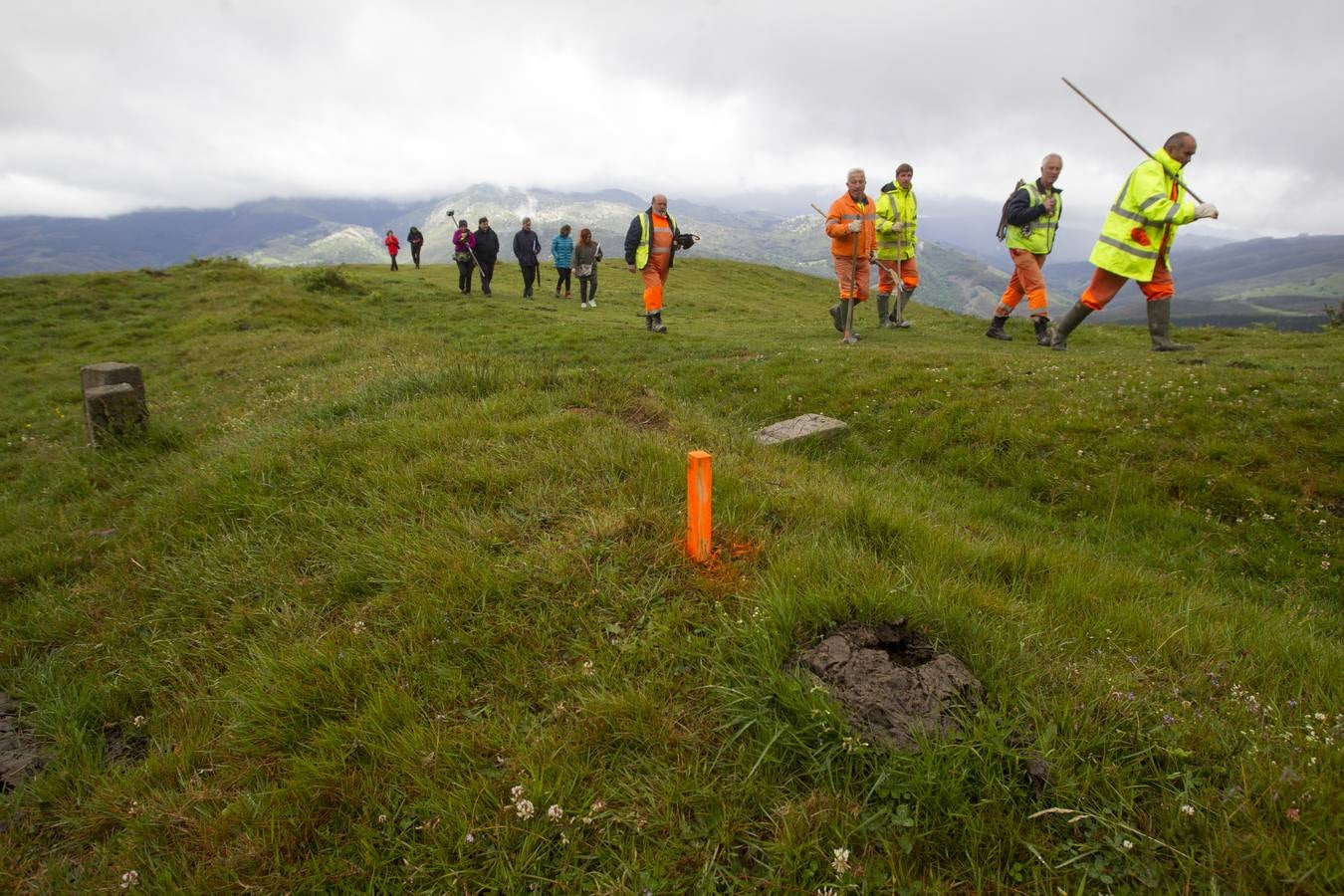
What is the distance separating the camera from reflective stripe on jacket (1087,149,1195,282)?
10109mm

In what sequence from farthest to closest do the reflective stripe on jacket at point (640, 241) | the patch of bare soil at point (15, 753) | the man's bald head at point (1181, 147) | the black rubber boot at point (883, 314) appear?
the black rubber boot at point (883, 314) < the reflective stripe on jacket at point (640, 241) < the man's bald head at point (1181, 147) < the patch of bare soil at point (15, 753)

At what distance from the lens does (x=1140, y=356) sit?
36.1ft

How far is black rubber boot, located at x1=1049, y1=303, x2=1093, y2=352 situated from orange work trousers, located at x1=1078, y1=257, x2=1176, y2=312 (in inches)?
9.5

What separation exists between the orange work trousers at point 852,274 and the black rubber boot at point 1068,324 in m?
4.20

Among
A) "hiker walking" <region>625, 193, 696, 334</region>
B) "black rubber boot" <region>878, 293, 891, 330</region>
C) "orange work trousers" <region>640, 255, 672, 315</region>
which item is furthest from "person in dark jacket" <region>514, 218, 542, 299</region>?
"black rubber boot" <region>878, 293, 891, 330</region>

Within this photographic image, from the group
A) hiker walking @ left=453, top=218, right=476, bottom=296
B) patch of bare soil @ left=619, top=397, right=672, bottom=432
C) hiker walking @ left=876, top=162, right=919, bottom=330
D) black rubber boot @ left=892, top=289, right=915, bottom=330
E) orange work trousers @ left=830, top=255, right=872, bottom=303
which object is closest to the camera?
patch of bare soil @ left=619, top=397, right=672, bottom=432

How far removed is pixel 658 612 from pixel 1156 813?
209cm

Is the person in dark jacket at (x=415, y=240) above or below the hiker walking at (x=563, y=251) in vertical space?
above

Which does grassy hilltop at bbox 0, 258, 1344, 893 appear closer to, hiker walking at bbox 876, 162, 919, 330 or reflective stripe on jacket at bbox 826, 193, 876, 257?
reflective stripe on jacket at bbox 826, 193, 876, 257

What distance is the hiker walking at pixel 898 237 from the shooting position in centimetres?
1491

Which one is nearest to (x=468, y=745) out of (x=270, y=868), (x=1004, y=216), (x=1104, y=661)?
(x=270, y=868)

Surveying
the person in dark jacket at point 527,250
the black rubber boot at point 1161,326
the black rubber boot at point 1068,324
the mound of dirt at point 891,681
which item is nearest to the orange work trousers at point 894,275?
the black rubber boot at point 1068,324

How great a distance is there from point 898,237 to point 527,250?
15.1m

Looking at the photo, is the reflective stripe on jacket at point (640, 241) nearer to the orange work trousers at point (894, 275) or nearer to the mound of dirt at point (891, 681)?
the orange work trousers at point (894, 275)
